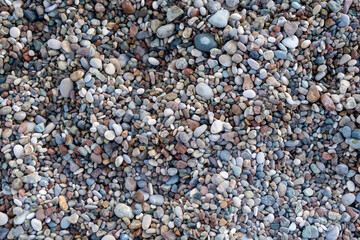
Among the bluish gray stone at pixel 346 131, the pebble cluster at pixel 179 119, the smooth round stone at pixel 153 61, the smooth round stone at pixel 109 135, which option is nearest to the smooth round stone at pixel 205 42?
the pebble cluster at pixel 179 119

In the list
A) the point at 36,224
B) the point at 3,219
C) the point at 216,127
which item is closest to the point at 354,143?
the point at 216,127

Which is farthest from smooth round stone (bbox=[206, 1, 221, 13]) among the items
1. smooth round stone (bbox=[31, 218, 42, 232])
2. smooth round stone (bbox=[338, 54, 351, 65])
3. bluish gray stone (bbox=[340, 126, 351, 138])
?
smooth round stone (bbox=[31, 218, 42, 232])

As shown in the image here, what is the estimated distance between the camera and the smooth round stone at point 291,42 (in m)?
1.98

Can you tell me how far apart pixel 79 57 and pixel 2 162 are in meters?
0.59

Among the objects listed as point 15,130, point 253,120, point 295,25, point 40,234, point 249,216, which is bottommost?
point 40,234

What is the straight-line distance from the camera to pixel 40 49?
2.06 m

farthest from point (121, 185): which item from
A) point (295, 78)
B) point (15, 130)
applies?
point (295, 78)

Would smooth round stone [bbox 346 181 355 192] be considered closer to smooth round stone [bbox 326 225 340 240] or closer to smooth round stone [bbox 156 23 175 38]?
smooth round stone [bbox 326 225 340 240]

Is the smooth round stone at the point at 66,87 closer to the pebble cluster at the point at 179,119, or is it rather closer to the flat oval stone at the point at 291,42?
the pebble cluster at the point at 179,119

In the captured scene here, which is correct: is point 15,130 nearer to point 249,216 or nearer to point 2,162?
point 2,162

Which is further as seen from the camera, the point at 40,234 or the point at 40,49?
the point at 40,49

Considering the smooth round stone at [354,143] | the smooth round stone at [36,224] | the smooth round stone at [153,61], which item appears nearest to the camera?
the smooth round stone at [36,224]

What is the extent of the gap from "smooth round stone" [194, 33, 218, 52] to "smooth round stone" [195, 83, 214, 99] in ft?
0.59

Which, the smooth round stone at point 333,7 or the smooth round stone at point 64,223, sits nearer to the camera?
the smooth round stone at point 64,223
